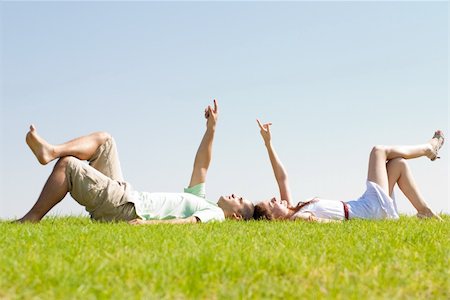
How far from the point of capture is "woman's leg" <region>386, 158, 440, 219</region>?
9.16 metres

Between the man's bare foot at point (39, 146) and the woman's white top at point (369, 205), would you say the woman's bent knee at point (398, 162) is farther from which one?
the man's bare foot at point (39, 146)

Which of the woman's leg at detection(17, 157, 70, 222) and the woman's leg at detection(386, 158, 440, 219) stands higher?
the woman's leg at detection(17, 157, 70, 222)

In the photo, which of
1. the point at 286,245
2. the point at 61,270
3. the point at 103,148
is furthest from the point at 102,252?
the point at 103,148

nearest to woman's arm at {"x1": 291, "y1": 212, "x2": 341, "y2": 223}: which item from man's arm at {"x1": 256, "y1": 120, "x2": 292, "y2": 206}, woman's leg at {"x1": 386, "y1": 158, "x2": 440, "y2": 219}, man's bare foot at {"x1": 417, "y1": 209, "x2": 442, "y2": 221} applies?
man's arm at {"x1": 256, "y1": 120, "x2": 292, "y2": 206}

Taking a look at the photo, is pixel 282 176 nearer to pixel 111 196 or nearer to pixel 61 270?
pixel 111 196

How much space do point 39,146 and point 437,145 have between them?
624 centimetres

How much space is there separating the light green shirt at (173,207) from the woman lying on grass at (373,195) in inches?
38.0

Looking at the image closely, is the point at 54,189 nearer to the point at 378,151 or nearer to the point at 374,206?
the point at 374,206

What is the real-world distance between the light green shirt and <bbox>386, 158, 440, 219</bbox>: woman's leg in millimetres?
2965

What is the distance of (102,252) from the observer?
4.52 metres

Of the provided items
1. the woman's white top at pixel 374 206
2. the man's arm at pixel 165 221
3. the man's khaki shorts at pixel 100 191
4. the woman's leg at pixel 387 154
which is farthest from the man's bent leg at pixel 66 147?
the woman's leg at pixel 387 154

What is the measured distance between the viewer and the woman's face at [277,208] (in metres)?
8.37

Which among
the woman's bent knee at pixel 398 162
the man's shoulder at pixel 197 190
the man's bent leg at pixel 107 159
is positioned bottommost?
the man's shoulder at pixel 197 190

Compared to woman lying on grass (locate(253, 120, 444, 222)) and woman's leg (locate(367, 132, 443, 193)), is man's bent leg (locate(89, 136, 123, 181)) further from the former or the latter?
woman's leg (locate(367, 132, 443, 193))
